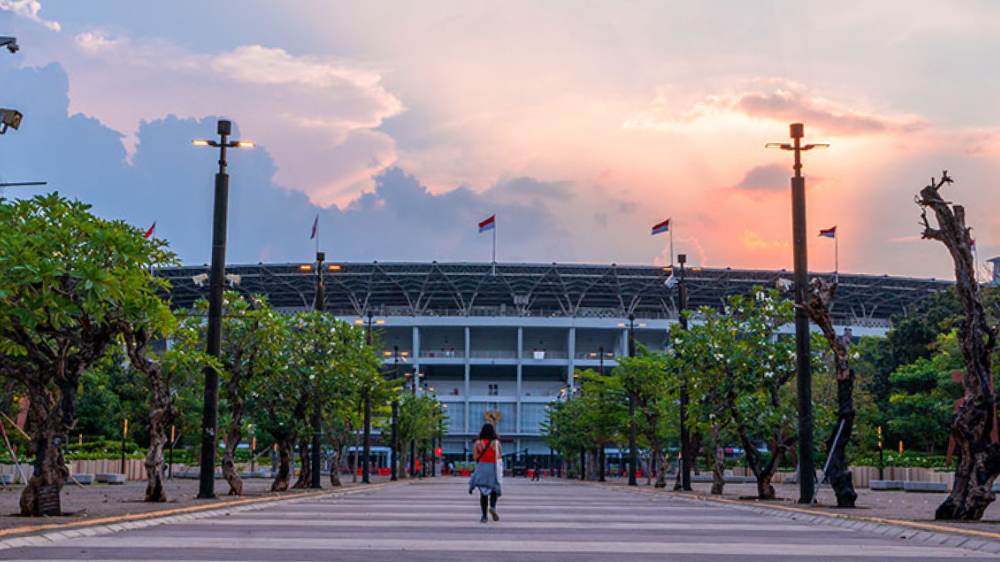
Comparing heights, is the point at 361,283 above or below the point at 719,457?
above

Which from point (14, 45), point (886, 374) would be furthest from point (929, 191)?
point (886, 374)

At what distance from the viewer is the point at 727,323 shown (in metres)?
36.4

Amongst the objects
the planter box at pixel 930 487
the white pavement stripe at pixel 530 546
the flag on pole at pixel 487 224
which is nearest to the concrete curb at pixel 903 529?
the white pavement stripe at pixel 530 546

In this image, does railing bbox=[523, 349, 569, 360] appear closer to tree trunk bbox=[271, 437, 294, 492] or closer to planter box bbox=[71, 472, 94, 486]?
planter box bbox=[71, 472, 94, 486]

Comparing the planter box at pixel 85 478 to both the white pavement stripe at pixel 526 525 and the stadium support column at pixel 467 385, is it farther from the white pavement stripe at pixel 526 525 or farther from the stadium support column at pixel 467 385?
the stadium support column at pixel 467 385

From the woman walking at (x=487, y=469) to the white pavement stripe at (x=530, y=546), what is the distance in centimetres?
492

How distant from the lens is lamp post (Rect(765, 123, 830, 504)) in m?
27.8

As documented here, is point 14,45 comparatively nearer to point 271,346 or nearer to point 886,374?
point 271,346

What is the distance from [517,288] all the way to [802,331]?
327 feet

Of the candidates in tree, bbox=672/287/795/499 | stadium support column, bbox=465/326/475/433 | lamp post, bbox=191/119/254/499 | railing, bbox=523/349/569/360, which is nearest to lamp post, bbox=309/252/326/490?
lamp post, bbox=191/119/254/499

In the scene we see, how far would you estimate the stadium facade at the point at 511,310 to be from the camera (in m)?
122

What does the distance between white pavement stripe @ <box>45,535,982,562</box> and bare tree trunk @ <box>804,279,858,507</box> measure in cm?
1131

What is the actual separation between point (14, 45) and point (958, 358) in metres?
47.9

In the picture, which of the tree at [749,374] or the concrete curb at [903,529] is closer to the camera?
the concrete curb at [903,529]
